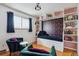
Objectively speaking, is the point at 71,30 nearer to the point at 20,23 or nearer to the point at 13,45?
the point at 20,23

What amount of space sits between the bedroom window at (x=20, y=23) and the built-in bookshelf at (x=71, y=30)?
0.74 metres

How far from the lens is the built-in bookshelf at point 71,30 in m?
2.06

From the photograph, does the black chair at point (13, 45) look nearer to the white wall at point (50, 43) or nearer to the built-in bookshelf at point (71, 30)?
the white wall at point (50, 43)

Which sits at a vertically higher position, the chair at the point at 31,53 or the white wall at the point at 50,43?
the white wall at the point at 50,43

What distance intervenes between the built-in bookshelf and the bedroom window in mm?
744

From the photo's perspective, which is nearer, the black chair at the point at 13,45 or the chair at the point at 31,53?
the chair at the point at 31,53

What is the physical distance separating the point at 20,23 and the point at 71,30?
96cm

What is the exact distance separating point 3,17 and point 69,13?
118 cm

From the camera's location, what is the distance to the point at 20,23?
221cm

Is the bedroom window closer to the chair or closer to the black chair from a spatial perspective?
the black chair

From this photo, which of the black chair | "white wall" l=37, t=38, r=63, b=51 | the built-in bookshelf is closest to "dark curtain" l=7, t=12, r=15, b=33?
the black chair

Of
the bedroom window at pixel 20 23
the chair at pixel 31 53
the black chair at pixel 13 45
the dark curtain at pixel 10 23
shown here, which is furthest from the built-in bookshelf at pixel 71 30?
the dark curtain at pixel 10 23

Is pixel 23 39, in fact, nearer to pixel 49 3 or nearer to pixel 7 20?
pixel 7 20

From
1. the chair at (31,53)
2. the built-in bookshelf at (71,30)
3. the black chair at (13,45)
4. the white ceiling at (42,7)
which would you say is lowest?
the chair at (31,53)
